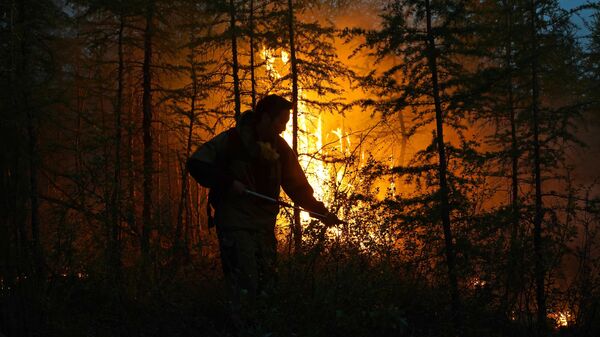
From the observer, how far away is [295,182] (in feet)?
16.3

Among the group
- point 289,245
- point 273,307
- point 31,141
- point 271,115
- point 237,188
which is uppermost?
point 31,141

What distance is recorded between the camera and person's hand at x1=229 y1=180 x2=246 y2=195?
4.25 meters

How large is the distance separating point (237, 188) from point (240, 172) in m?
0.34

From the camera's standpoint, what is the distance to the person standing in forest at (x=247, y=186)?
14.4 feet

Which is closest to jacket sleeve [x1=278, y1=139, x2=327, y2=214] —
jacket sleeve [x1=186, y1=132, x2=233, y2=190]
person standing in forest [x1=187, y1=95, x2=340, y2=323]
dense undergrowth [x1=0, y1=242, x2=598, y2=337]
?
person standing in forest [x1=187, y1=95, x2=340, y2=323]

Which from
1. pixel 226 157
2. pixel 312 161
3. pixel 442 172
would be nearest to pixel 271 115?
pixel 226 157

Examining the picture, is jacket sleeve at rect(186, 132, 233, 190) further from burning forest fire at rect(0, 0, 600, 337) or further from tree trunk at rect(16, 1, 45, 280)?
tree trunk at rect(16, 1, 45, 280)

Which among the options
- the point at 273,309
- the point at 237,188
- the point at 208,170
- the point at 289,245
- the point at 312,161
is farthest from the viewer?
the point at 312,161

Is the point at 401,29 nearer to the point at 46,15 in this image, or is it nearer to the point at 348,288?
the point at 348,288

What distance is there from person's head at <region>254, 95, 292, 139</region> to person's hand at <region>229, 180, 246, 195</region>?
0.63 metres

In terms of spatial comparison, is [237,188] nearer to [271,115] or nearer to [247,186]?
[247,186]

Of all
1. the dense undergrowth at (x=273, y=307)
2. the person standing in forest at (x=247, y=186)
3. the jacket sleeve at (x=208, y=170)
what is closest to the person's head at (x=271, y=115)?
the person standing in forest at (x=247, y=186)

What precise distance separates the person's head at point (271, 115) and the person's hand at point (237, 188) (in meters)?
0.63

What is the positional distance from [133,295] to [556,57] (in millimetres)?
11383
